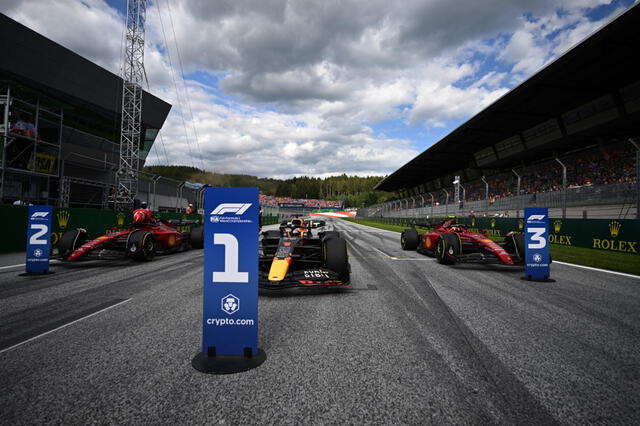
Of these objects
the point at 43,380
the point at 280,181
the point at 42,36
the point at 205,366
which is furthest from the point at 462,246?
the point at 280,181

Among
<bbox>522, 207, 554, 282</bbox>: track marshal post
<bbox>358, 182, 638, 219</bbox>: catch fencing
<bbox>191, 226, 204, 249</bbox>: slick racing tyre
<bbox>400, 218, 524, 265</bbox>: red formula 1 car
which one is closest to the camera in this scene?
<bbox>522, 207, 554, 282</bbox>: track marshal post

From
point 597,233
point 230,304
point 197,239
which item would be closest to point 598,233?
point 597,233

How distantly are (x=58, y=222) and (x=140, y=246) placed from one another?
181 inches

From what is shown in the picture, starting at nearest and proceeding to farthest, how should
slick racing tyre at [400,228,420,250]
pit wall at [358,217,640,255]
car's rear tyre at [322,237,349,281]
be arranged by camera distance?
car's rear tyre at [322,237,349,281]
pit wall at [358,217,640,255]
slick racing tyre at [400,228,420,250]

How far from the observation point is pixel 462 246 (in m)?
7.30

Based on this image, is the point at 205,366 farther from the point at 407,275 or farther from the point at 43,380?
the point at 407,275

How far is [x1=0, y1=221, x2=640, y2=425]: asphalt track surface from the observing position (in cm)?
169

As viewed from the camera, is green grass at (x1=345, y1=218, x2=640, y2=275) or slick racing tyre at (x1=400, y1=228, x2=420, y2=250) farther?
slick racing tyre at (x1=400, y1=228, x2=420, y2=250)

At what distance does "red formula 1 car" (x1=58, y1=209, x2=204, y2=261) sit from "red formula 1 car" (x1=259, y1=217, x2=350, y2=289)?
327 cm

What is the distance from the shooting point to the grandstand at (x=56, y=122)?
1642 centimetres

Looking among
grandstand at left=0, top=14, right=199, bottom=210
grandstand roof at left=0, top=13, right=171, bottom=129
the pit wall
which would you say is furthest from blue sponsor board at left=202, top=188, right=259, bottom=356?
grandstand roof at left=0, top=13, right=171, bottom=129

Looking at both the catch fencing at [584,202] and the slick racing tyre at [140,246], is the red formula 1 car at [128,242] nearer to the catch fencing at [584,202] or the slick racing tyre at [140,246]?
the slick racing tyre at [140,246]

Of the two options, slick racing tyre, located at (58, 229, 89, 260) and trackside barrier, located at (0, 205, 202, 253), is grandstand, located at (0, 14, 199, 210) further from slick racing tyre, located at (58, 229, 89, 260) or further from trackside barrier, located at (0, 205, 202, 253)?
slick racing tyre, located at (58, 229, 89, 260)

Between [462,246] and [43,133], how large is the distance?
2832 centimetres
